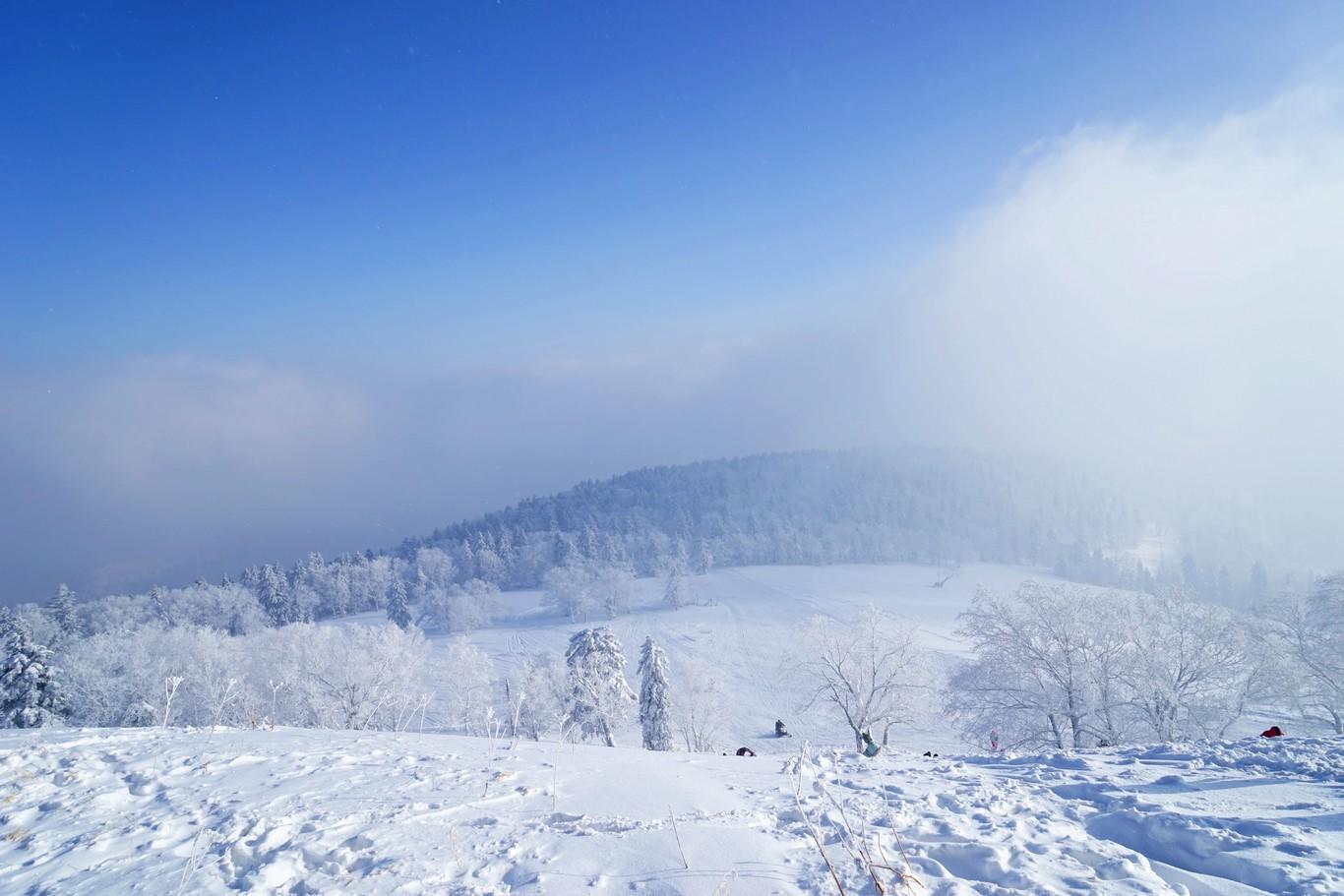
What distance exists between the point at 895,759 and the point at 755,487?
15450cm

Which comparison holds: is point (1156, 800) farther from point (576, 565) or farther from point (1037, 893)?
point (576, 565)

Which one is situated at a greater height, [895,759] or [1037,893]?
[1037,893]

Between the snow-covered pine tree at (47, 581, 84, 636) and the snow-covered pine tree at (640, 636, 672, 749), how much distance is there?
71232 mm

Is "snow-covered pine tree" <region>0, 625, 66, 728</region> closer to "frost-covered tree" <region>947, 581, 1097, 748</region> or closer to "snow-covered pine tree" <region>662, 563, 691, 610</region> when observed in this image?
"frost-covered tree" <region>947, 581, 1097, 748</region>

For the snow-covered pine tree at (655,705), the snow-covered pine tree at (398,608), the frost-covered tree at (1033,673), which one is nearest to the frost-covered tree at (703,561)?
the snow-covered pine tree at (398,608)

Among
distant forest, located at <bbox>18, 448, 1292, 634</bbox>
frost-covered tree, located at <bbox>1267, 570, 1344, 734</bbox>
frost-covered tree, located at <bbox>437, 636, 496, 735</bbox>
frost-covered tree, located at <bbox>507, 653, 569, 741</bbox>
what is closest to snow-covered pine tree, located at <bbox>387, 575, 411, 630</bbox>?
distant forest, located at <bbox>18, 448, 1292, 634</bbox>

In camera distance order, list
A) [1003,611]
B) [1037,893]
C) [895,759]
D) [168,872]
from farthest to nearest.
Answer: [1003,611] → [895,759] → [168,872] → [1037,893]

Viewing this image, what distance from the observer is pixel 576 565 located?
91.9 meters

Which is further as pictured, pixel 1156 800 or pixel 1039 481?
pixel 1039 481

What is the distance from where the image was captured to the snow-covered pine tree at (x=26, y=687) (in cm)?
2569

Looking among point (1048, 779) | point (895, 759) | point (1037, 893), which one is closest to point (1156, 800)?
point (1048, 779)

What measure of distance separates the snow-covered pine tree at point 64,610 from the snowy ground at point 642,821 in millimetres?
80986

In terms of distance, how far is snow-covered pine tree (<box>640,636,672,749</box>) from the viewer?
115ft

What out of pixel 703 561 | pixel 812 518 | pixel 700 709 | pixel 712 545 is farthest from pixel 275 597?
pixel 812 518
